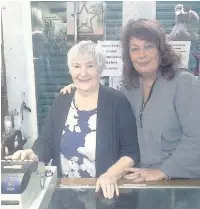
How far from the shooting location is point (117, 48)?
3.42ft

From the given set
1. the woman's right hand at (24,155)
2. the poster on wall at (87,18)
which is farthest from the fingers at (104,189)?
the poster on wall at (87,18)

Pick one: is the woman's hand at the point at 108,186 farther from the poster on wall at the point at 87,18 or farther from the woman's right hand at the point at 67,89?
the poster on wall at the point at 87,18

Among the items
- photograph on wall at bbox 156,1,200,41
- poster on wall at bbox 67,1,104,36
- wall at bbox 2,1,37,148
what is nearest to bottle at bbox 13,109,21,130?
wall at bbox 2,1,37,148

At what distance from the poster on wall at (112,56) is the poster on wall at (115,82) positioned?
2 cm

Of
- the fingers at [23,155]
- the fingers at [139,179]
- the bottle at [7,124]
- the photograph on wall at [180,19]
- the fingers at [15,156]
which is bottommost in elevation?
the fingers at [139,179]

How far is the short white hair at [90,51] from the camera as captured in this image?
1016 millimetres

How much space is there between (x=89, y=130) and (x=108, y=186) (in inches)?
7.6

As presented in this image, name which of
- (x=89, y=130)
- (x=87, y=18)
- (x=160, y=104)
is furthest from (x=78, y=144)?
(x=87, y=18)

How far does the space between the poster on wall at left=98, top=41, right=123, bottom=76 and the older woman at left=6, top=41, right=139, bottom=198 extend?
0.07ft

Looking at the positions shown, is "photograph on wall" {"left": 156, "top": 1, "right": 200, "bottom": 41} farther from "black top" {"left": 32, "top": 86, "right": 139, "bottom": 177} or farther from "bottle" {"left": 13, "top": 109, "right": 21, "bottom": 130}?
"bottle" {"left": 13, "top": 109, "right": 21, "bottom": 130}

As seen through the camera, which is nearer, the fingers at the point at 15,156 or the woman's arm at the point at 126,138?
the fingers at the point at 15,156

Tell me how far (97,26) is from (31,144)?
44cm

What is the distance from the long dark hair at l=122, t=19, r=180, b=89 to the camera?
1003 mm

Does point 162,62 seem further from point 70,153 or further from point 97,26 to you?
point 70,153
